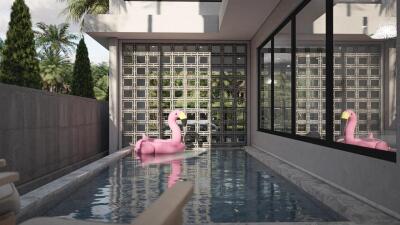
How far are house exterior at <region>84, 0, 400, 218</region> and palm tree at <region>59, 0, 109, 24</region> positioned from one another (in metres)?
7.39

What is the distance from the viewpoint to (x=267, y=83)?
1109cm

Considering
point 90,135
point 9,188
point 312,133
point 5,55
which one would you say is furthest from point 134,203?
point 5,55

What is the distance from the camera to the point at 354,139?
17.7 ft

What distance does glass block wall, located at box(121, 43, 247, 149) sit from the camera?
1319 centimetres

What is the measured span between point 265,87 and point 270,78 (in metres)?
0.70

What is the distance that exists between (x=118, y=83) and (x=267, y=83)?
177 inches

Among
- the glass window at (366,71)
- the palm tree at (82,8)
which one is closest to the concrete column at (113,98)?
the glass window at (366,71)

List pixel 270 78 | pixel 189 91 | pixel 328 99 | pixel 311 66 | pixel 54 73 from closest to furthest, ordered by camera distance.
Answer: pixel 328 99, pixel 311 66, pixel 270 78, pixel 189 91, pixel 54 73

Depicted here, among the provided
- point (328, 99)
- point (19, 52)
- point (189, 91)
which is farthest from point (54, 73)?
point (328, 99)

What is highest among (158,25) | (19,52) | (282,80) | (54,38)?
(54,38)

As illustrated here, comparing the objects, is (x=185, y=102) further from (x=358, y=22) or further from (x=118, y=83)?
(x=358, y=22)

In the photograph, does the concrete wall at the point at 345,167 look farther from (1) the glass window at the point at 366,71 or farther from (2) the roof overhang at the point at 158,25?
(2) the roof overhang at the point at 158,25

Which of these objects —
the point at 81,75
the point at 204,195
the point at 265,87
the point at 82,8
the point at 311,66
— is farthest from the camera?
the point at 82,8

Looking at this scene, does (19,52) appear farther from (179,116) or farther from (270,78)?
(270,78)
